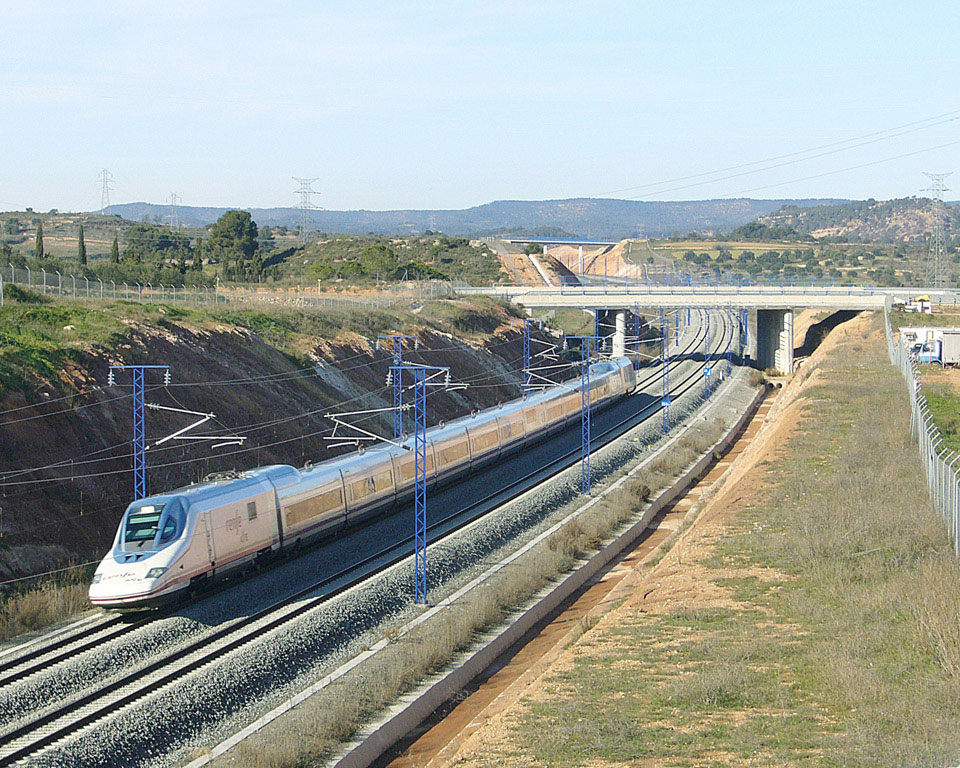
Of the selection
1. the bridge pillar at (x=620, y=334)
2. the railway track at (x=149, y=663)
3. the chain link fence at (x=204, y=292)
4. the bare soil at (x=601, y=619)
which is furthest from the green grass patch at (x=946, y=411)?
the bridge pillar at (x=620, y=334)

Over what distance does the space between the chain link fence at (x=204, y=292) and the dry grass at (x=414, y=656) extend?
74.7ft

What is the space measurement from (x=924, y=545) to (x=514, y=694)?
9.26 metres

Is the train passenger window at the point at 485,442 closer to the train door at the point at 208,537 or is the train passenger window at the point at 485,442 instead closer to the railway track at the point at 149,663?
the railway track at the point at 149,663

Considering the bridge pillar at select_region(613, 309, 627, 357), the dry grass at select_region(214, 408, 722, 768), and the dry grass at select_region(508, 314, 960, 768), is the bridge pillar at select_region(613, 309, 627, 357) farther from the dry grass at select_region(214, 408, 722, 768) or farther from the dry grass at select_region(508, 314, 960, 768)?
the dry grass at select_region(508, 314, 960, 768)

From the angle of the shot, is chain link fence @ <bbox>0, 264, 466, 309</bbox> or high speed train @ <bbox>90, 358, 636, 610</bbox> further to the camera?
chain link fence @ <bbox>0, 264, 466, 309</bbox>

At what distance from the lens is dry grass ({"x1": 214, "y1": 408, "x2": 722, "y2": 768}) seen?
1769 cm

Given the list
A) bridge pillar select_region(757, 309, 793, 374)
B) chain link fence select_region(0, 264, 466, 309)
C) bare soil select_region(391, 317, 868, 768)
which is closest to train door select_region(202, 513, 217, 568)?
bare soil select_region(391, 317, 868, 768)

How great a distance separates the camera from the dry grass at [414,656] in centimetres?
1769

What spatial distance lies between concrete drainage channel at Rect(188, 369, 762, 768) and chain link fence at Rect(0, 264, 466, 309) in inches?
884

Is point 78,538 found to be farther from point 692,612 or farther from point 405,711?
point 692,612

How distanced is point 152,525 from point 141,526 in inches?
11.7

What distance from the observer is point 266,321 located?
53.1 m

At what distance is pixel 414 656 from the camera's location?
73.4 ft

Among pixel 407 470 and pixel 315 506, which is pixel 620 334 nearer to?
pixel 407 470
